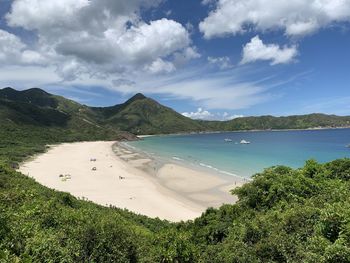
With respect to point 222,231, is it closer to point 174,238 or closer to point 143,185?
point 174,238

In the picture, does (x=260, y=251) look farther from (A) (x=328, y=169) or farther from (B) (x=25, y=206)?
(A) (x=328, y=169)

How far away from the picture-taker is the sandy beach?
40.7 metres

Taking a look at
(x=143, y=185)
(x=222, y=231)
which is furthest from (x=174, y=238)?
(x=143, y=185)

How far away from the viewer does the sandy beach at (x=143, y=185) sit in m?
40.7

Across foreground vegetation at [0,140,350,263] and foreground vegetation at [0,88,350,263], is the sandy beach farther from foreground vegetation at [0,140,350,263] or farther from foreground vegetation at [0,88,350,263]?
foreground vegetation at [0,140,350,263]

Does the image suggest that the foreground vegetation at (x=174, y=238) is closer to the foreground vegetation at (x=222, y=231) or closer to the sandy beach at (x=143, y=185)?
the foreground vegetation at (x=222, y=231)

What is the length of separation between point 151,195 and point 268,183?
91.6ft

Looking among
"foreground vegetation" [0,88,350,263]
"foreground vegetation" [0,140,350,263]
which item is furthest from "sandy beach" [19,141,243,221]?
"foreground vegetation" [0,140,350,263]

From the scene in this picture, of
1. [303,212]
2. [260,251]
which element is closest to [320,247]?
[260,251]

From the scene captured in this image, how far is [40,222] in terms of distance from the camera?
12.9 meters

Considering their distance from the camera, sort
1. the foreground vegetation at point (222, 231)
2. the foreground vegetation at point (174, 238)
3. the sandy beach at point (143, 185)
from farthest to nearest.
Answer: the sandy beach at point (143, 185) → the foreground vegetation at point (222, 231) → the foreground vegetation at point (174, 238)

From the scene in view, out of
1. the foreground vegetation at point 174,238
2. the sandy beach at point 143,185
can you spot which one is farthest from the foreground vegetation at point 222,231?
the sandy beach at point 143,185

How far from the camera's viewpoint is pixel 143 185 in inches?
2098

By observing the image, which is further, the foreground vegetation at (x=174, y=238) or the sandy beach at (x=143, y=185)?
the sandy beach at (x=143, y=185)
